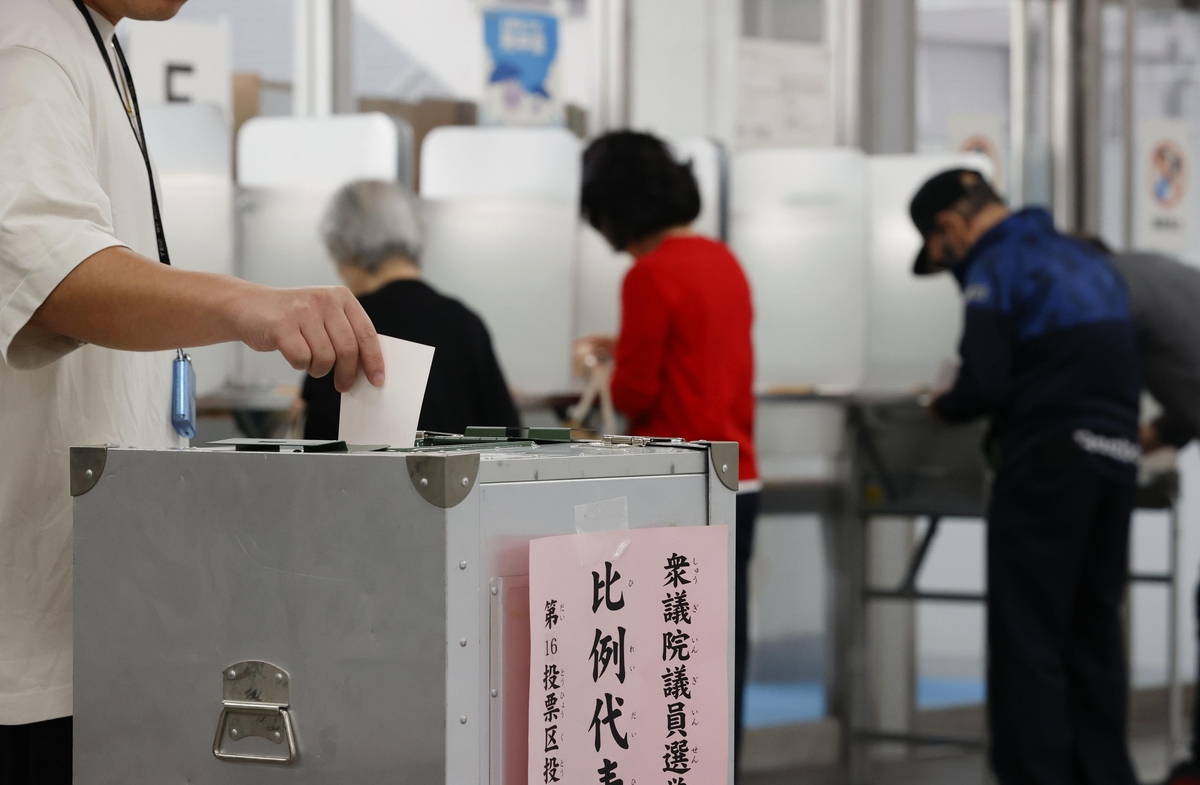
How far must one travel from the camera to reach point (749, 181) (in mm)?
3277

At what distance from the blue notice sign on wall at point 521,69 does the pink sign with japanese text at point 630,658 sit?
8.49ft

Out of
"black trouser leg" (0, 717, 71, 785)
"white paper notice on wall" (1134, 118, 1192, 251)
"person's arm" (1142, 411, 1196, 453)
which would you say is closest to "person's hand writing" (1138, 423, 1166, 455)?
"person's arm" (1142, 411, 1196, 453)

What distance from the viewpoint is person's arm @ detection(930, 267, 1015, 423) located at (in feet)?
8.83

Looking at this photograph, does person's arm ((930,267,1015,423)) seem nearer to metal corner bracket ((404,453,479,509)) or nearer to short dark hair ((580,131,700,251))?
short dark hair ((580,131,700,251))

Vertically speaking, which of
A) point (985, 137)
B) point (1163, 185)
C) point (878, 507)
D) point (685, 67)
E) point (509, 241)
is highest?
point (685, 67)

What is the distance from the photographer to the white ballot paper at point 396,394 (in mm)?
791

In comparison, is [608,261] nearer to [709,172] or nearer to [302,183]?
[709,172]

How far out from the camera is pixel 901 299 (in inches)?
136

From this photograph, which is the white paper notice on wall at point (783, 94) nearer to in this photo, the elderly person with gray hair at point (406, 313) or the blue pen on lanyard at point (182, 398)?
the elderly person with gray hair at point (406, 313)

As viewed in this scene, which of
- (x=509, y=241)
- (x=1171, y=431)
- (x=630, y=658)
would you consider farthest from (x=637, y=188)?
(x=630, y=658)

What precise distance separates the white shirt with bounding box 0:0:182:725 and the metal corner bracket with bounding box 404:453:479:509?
29 cm

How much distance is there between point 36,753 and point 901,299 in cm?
288

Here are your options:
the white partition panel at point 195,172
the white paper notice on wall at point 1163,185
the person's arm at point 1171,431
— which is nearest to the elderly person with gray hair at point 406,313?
the white partition panel at point 195,172

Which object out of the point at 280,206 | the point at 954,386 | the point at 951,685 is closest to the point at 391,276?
the point at 280,206
